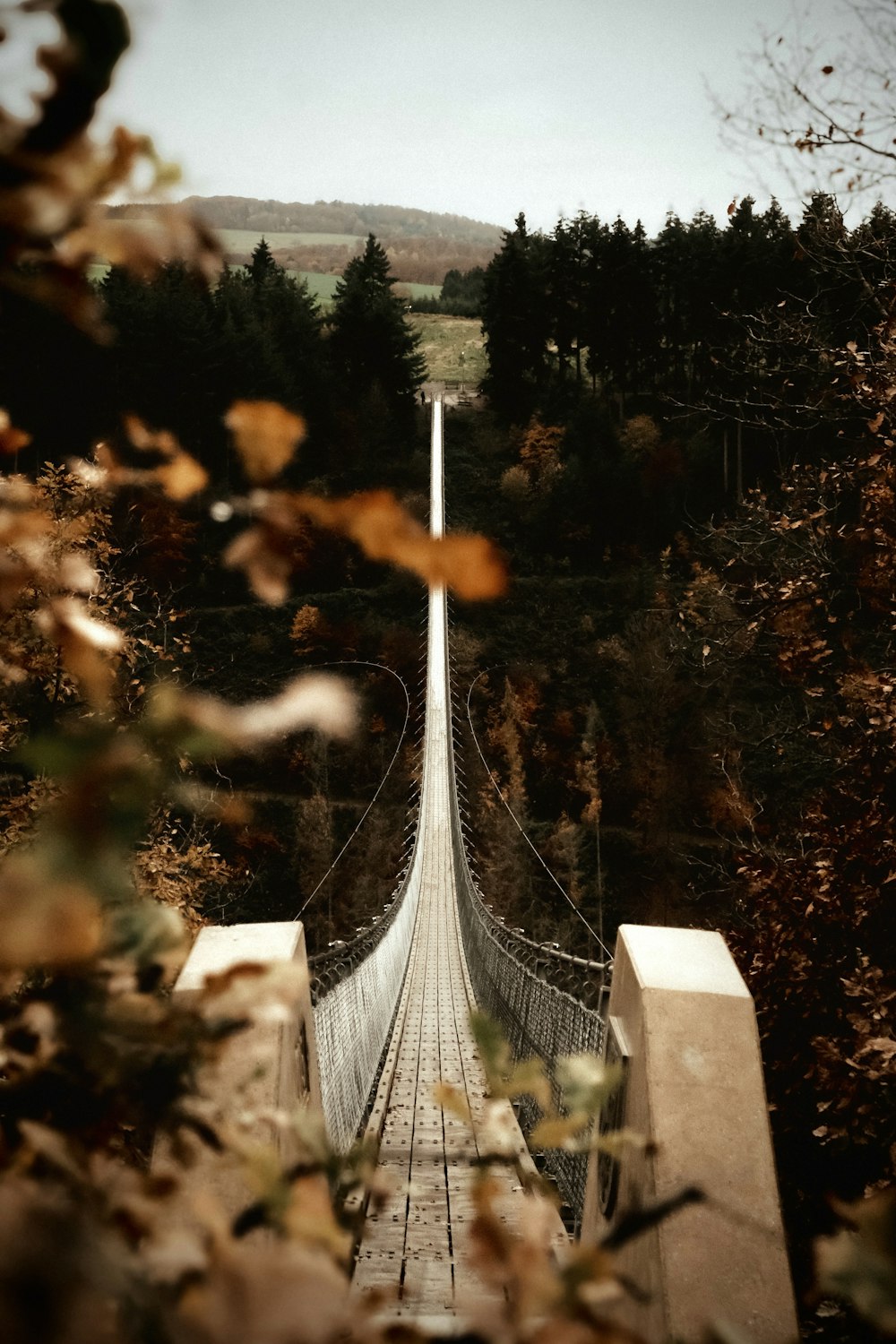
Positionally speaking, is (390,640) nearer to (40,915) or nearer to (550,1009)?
(550,1009)

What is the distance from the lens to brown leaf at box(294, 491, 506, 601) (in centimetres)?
51

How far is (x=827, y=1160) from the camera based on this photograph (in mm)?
4285

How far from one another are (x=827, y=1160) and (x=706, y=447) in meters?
29.3

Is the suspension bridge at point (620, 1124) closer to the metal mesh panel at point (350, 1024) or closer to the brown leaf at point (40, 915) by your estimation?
the metal mesh panel at point (350, 1024)

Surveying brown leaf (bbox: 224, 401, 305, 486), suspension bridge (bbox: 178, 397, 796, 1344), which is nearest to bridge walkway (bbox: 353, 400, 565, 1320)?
suspension bridge (bbox: 178, 397, 796, 1344)

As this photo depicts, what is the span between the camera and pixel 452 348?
54.9 meters

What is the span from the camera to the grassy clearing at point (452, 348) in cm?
4984

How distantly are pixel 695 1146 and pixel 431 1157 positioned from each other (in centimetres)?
211

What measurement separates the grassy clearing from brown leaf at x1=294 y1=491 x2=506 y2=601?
48.7 meters

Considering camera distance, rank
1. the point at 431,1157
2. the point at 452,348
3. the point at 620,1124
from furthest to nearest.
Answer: the point at 452,348 < the point at 431,1157 < the point at 620,1124

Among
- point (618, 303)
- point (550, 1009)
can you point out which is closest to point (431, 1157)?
point (550, 1009)

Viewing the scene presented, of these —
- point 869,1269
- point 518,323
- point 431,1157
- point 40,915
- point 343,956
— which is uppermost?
point 518,323

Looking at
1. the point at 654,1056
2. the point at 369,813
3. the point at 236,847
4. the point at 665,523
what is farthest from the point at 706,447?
the point at 654,1056

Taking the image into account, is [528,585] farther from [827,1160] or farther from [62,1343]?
[62,1343]
